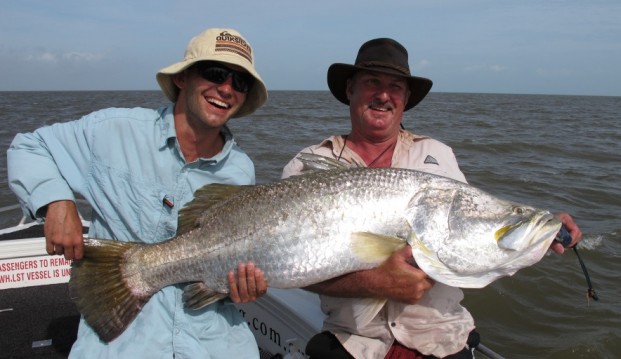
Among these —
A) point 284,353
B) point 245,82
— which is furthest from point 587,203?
point 245,82

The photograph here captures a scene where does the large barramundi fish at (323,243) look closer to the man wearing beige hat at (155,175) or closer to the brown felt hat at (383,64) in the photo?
the man wearing beige hat at (155,175)

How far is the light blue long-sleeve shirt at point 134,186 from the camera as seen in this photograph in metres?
2.83

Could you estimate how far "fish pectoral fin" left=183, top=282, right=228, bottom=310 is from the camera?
9.46 feet

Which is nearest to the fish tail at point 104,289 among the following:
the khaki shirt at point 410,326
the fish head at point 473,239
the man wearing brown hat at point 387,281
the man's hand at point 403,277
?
the man wearing brown hat at point 387,281

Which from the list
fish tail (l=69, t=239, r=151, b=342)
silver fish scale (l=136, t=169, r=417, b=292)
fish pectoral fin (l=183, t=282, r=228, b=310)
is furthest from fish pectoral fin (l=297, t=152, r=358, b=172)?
fish tail (l=69, t=239, r=151, b=342)

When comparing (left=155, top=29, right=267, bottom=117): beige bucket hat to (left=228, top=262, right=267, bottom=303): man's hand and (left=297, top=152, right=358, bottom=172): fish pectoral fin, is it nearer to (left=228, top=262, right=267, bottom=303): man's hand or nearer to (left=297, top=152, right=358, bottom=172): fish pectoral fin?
(left=297, top=152, right=358, bottom=172): fish pectoral fin

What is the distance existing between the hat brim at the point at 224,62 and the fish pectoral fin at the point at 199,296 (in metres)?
1.12

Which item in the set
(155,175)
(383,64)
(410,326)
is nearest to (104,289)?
(155,175)

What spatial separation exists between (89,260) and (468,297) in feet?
18.9

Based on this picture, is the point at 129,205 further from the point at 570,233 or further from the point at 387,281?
the point at 570,233

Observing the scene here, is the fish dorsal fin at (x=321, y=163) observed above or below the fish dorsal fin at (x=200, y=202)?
above

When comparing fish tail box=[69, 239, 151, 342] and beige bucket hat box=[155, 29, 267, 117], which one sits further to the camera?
beige bucket hat box=[155, 29, 267, 117]

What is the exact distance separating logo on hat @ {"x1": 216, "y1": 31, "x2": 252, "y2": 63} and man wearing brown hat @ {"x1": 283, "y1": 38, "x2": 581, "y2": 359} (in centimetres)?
82

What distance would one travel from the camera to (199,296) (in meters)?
2.89
